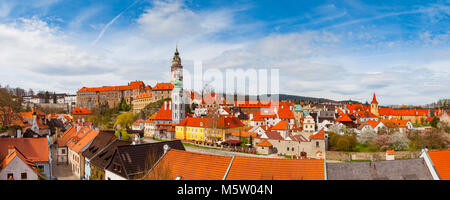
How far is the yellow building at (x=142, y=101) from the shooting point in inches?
1715

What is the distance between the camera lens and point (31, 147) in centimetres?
1041

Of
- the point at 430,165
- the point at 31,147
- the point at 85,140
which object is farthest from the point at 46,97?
the point at 430,165

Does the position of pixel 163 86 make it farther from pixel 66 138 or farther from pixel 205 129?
pixel 66 138

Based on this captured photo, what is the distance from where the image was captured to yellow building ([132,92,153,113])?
143ft

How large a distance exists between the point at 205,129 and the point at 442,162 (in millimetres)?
17577

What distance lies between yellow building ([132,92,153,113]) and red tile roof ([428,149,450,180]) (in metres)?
40.1

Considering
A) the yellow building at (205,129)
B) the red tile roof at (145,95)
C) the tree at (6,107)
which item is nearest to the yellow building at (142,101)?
the red tile roof at (145,95)

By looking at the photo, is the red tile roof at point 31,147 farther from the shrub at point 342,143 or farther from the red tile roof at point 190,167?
the shrub at point 342,143

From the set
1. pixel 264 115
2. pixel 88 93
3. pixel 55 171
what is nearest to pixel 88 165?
pixel 55 171

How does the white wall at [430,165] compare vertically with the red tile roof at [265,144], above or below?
above

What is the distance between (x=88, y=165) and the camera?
1054 centimetres

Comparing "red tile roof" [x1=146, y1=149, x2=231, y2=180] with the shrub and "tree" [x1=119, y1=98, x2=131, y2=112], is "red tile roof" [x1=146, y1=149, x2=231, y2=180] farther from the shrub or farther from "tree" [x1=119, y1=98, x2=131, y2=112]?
"tree" [x1=119, y1=98, x2=131, y2=112]

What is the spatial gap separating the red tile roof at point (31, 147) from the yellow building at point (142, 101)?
108 ft

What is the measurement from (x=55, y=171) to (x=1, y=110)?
21.5 feet
